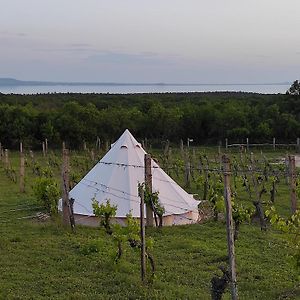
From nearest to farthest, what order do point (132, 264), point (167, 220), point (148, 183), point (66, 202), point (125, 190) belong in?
point (132, 264)
point (66, 202)
point (148, 183)
point (167, 220)
point (125, 190)

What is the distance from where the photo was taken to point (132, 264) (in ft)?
39.2

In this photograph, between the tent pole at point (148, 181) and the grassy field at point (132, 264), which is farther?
the tent pole at point (148, 181)

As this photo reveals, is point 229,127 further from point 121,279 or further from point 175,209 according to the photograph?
point 121,279

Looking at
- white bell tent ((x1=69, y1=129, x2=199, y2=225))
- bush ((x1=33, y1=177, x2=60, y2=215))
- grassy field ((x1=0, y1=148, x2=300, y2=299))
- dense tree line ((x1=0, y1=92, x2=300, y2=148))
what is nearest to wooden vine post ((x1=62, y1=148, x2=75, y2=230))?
grassy field ((x1=0, y1=148, x2=300, y2=299))

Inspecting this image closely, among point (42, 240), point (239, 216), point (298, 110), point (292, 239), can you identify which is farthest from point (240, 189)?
point (298, 110)

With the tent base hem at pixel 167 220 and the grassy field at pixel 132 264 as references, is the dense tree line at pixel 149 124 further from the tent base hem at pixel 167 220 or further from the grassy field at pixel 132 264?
the grassy field at pixel 132 264

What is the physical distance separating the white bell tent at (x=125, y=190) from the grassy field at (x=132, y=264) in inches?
34.2

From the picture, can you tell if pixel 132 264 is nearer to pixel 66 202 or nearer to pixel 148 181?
pixel 66 202

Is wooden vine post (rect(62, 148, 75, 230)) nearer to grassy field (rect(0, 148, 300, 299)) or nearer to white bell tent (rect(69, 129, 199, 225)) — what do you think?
grassy field (rect(0, 148, 300, 299))

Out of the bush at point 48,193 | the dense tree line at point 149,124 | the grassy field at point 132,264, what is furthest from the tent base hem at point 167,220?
the dense tree line at point 149,124

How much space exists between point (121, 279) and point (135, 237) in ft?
2.75

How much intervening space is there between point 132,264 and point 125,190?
18.3 ft

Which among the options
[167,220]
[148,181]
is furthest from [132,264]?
[167,220]

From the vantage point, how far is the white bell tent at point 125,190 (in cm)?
1706
